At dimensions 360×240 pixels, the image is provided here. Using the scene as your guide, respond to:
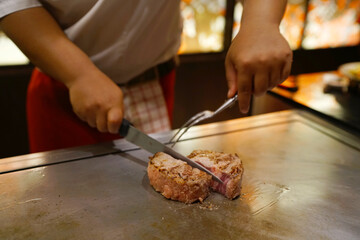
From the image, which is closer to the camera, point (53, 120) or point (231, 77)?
point (231, 77)

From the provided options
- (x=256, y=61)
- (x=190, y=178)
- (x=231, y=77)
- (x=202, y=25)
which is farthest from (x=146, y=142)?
(x=202, y=25)

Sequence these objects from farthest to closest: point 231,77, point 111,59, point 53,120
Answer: point 53,120
point 111,59
point 231,77

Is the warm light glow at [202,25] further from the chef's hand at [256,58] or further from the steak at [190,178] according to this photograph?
the steak at [190,178]

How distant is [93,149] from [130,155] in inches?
6.3

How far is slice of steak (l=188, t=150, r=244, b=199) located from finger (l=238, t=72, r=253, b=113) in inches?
7.8

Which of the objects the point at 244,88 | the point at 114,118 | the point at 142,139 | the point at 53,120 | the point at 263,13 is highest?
the point at 263,13

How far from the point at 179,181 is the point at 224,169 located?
0.18 meters

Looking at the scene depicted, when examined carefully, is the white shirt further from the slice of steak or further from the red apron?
the slice of steak

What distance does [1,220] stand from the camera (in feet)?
3.12

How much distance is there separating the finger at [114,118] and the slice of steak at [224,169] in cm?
29

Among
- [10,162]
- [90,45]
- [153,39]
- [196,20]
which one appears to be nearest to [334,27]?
[196,20]

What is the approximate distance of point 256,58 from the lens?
1071mm

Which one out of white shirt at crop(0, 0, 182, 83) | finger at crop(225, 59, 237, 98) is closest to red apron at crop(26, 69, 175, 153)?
white shirt at crop(0, 0, 182, 83)

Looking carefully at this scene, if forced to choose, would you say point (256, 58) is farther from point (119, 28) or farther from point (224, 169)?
point (119, 28)
